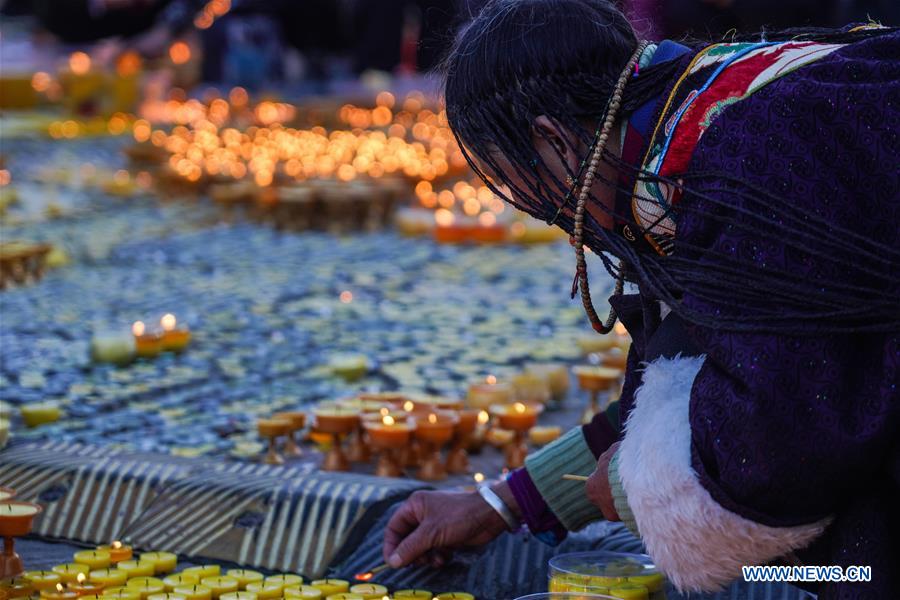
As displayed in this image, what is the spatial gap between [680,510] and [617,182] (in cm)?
47

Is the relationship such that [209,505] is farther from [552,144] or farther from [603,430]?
[552,144]

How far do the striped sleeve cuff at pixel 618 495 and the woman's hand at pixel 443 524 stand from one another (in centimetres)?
57

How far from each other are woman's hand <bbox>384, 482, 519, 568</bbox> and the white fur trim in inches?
24.9

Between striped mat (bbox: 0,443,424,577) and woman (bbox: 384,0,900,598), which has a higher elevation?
woman (bbox: 384,0,900,598)

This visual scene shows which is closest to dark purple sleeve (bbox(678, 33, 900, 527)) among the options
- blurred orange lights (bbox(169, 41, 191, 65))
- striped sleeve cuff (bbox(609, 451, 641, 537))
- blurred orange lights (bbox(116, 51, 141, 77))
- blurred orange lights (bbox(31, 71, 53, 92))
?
striped sleeve cuff (bbox(609, 451, 641, 537))

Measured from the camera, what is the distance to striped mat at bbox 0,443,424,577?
2.62m

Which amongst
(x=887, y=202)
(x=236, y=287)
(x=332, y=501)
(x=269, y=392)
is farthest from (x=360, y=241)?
(x=887, y=202)

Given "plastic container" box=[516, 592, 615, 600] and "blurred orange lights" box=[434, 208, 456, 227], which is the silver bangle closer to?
"plastic container" box=[516, 592, 615, 600]

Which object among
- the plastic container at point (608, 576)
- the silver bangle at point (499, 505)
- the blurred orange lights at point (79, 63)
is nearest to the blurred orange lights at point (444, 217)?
the silver bangle at point (499, 505)

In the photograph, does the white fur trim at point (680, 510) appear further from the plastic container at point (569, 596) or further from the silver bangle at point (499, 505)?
the silver bangle at point (499, 505)

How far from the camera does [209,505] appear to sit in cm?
273

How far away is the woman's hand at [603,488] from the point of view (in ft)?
6.24

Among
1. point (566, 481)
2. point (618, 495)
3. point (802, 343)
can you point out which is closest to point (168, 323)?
point (566, 481)

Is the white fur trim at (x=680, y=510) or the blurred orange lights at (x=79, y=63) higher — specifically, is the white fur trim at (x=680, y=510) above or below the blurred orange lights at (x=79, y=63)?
above
